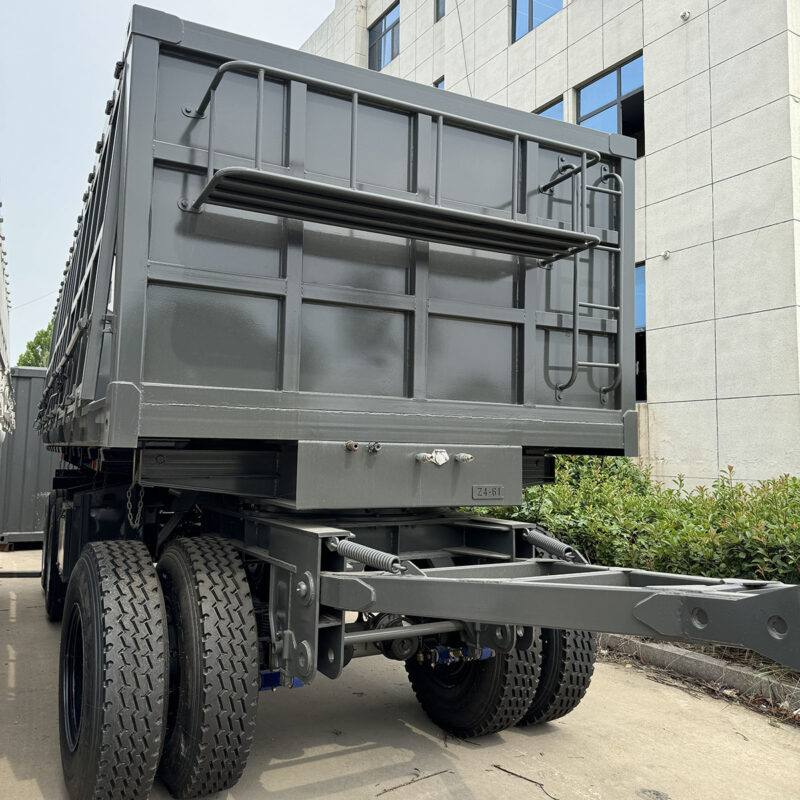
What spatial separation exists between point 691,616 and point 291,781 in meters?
2.30

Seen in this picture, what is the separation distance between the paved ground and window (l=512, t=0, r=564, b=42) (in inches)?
544

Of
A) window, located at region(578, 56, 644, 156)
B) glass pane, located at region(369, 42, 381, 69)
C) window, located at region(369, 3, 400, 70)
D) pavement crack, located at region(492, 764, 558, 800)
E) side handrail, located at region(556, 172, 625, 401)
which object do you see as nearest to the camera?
pavement crack, located at region(492, 764, 558, 800)

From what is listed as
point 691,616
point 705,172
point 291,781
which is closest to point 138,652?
point 291,781

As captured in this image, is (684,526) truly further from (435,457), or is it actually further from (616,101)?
(616,101)

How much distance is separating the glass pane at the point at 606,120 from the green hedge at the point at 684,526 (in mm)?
8340

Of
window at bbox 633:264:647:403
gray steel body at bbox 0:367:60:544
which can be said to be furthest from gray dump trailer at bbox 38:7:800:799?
window at bbox 633:264:647:403

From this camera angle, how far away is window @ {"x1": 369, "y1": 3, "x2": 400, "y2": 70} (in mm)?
21266

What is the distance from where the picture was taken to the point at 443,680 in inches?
173

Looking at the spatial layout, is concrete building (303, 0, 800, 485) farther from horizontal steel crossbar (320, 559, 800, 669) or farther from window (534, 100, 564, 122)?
horizontal steel crossbar (320, 559, 800, 669)

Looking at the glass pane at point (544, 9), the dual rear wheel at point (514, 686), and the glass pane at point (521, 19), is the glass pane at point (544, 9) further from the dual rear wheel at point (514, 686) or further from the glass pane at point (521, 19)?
the dual rear wheel at point (514, 686)

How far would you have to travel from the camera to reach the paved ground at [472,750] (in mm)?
3549

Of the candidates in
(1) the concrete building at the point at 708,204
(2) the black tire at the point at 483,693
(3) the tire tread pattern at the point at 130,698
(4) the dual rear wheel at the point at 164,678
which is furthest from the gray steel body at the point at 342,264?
(1) the concrete building at the point at 708,204

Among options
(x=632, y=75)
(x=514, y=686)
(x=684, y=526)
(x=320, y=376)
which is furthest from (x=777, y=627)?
(x=632, y=75)

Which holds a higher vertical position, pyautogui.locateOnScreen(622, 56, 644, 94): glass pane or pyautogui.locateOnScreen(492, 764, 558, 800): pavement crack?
pyautogui.locateOnScreen(622, 56, 644, 94): glass pane
